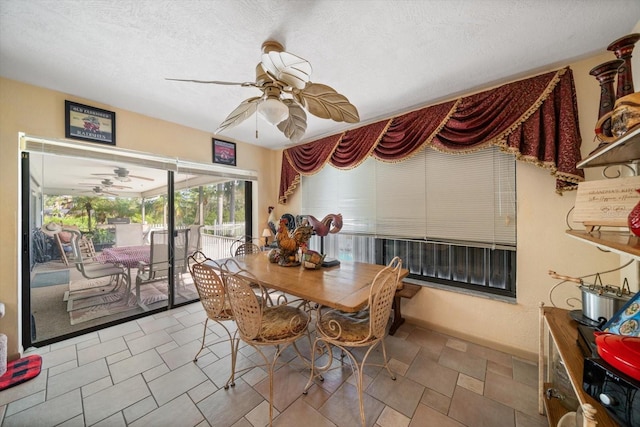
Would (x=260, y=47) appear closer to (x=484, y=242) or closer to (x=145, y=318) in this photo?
(x=484, y=242)

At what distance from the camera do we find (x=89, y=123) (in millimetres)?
2295

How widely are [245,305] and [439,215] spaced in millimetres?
2097

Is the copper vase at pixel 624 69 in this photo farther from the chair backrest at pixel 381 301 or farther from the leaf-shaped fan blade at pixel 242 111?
the leaf-shaped fan blade at pixel 242 111

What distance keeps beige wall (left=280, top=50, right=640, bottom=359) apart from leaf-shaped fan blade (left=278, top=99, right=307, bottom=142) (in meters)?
1.96

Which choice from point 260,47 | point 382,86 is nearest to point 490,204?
point 382,86

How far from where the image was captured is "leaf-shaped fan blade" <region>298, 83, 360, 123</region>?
1430mm

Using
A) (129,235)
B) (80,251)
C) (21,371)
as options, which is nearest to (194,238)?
(129,235)

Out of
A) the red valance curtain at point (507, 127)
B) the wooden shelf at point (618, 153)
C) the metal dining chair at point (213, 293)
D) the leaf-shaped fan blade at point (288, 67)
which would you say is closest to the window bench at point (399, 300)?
the red valance curtain at point (507, 127)

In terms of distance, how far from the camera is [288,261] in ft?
7.09

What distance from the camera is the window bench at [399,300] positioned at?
2352 mm

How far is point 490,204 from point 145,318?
4110 millimetres

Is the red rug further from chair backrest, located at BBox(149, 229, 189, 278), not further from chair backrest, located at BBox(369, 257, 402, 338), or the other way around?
chair backrest, located at BBox(369, 257, 402, 338)

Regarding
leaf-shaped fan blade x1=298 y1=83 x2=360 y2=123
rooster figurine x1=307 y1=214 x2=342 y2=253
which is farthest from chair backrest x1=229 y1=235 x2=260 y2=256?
leaf-shaped fan blade x1=298 y1=83 x2=360 y2=123

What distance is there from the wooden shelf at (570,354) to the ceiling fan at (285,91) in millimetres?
1634
